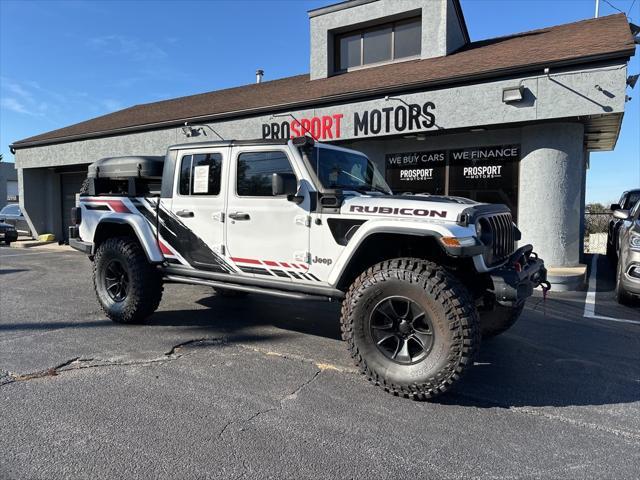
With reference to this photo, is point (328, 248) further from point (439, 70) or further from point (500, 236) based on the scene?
point (439, 70)

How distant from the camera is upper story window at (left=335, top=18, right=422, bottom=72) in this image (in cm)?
1203

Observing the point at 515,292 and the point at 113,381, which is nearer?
the point at 515,292

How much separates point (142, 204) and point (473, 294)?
3829 millimetres

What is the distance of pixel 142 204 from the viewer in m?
5.31

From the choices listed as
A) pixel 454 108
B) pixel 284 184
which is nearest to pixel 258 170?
pixel 284 184

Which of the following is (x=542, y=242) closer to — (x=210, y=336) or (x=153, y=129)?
(x=210, y=336)

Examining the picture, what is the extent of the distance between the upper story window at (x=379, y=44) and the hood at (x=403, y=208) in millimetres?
9565

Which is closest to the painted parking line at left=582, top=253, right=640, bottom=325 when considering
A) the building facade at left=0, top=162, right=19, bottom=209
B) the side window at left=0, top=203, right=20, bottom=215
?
the side window at left=0, top=203, right=20, bottom=215

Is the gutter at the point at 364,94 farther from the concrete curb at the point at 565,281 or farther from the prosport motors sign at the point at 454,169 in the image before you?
the concrete curb at the point at 565,281

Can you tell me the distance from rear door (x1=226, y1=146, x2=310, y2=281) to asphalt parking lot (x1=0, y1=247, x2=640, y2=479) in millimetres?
898

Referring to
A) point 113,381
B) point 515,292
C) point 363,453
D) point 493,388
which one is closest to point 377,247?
point 515,292

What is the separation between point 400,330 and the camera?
11.6 ft

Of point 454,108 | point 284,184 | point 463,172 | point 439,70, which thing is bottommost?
point 284,184

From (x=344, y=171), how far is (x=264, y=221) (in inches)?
38.4
